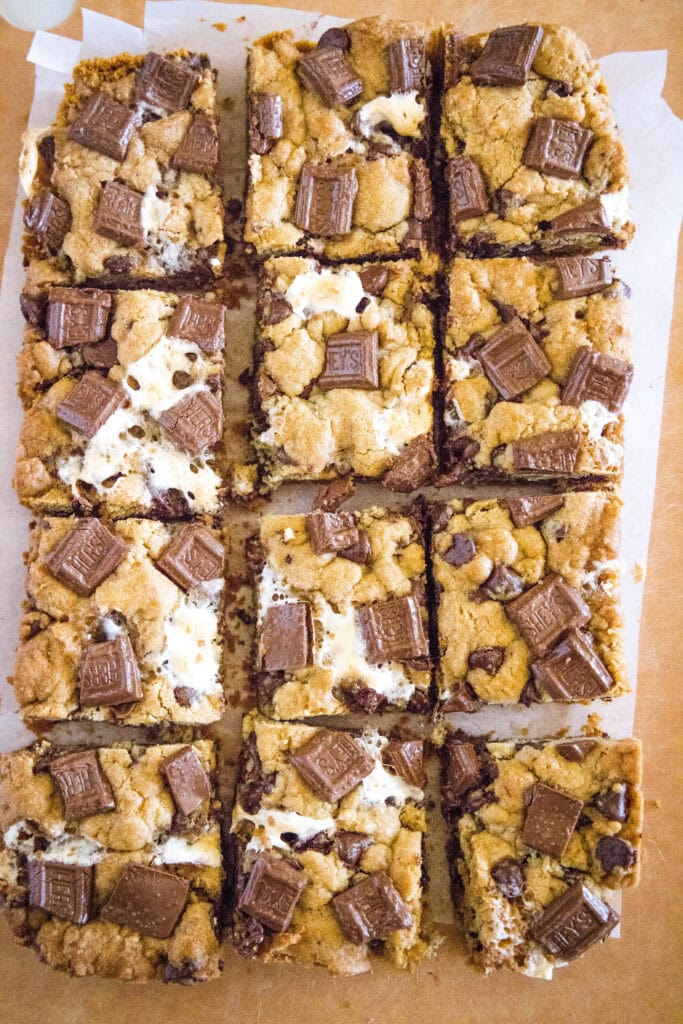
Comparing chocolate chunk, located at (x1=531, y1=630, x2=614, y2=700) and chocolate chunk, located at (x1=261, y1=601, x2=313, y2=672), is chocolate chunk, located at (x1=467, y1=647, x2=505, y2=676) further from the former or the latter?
chocolate chunk, located at (x1=261, y1=601, x2=313, y2=672)

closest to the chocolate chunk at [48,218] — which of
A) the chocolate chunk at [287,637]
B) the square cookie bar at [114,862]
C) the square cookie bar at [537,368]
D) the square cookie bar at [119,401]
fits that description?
the square cookie bar at [119,401]

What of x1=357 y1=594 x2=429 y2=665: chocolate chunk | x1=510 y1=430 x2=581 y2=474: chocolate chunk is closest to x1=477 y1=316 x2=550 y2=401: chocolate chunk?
x1=510 y1=430 x2=581 y2=474: chocolate chunk

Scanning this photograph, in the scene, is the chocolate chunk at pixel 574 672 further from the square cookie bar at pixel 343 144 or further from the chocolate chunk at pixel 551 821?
the square cookie bar at pixel 343 144

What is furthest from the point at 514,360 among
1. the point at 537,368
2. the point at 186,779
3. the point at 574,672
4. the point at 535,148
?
the point at 186,779

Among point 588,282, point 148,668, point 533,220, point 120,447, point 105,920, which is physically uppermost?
point 533,220

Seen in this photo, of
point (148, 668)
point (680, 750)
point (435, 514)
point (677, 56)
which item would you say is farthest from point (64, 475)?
point (677, 56)

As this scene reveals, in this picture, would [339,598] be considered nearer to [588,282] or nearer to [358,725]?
[358,725]

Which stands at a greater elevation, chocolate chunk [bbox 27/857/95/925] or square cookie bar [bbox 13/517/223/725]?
square cookie bar [bbox 13/517/223/725]
